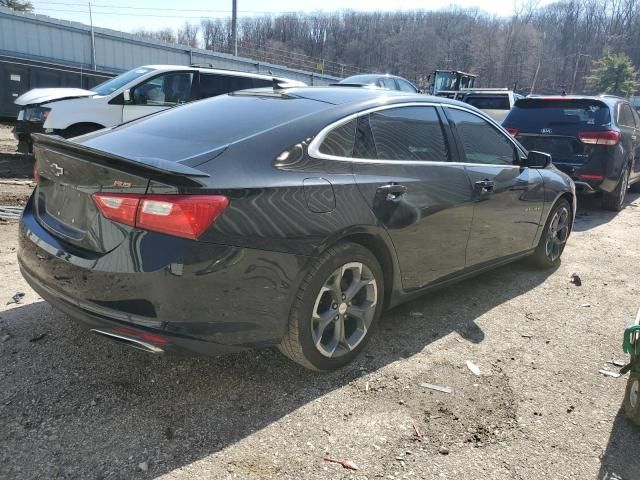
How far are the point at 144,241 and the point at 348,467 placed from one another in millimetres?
1345

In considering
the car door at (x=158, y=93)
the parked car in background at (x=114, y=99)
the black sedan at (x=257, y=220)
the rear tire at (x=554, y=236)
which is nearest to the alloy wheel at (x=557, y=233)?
the rear tire at (x=554, y=236)

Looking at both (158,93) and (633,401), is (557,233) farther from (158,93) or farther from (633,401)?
(158,93)

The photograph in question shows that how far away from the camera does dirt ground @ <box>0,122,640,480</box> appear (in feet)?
7.54

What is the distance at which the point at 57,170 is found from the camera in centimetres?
268

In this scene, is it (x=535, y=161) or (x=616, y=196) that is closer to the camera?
(x=535, y=161)

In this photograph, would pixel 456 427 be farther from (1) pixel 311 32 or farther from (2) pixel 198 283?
(1) pixel 311 32

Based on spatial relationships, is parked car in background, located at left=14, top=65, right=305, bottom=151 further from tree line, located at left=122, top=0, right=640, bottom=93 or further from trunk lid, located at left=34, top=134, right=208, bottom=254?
tree line, located at left=122, top=0, right=640, bottom=93

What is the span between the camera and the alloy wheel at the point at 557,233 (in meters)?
5.12

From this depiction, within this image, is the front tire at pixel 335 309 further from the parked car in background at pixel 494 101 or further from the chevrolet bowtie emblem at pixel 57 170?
the parked car in background at pixel 494 101

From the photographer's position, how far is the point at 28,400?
2.59m

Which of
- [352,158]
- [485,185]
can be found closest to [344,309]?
[352,158]

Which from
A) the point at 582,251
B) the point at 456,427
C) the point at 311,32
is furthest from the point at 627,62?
the point at 456,427

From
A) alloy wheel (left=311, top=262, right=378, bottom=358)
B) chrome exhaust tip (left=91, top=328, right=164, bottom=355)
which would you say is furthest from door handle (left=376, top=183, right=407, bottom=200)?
chrome exhaust tip (left=91, top=328, right=164, bottom=355)

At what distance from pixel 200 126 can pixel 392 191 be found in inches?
46.7
